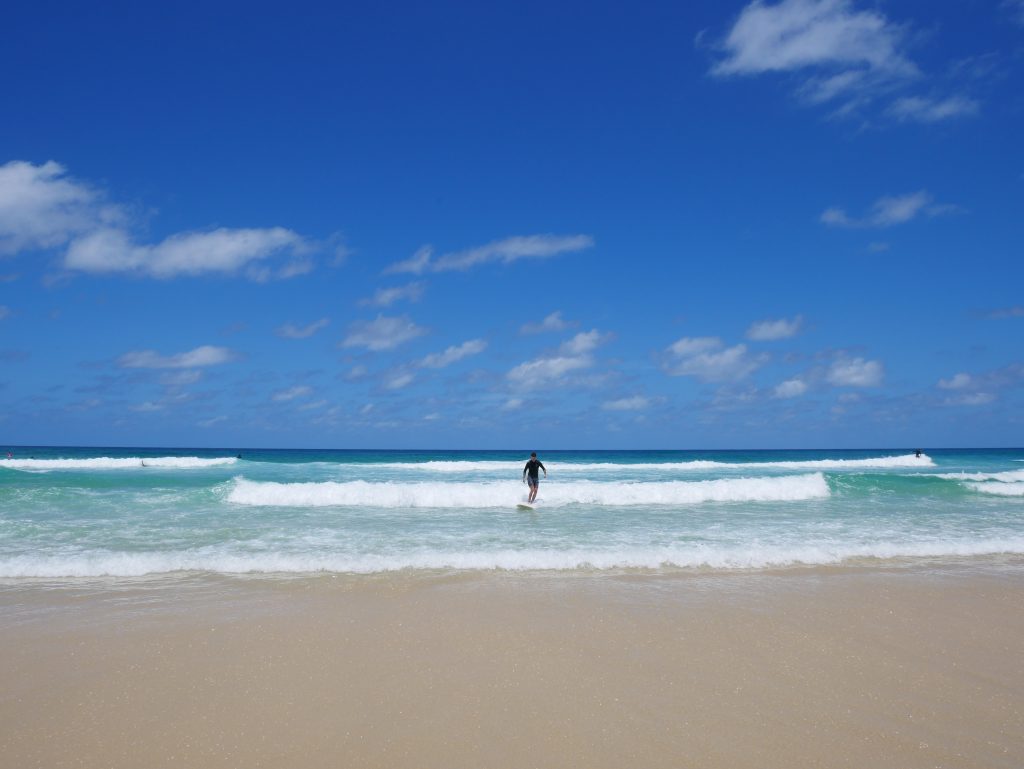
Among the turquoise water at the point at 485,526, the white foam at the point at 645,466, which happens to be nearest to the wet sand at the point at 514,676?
the turquoise water at the point at 485,526

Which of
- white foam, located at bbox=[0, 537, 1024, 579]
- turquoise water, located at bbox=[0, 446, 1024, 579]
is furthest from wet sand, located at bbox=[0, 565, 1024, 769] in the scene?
turquoise water, located at bbox=[0, 446, 1024, 579]

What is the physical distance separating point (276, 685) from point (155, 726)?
2.90 feet

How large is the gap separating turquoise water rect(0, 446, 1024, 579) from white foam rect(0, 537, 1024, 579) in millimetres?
33

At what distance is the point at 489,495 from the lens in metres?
19.4

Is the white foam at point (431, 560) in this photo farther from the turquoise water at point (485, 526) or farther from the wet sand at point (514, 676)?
the wet sand at point (514, 676)

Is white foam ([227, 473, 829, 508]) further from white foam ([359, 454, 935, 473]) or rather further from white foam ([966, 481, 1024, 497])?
white foam ([359, 454, 935, 473])

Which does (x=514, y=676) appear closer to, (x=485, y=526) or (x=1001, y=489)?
(x=485, y=526)

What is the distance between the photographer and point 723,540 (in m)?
11.5

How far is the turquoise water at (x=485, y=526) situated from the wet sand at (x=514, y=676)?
1484 millimetres

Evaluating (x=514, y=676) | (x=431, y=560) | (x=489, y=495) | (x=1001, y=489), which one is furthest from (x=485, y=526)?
(x=1001, y=489)

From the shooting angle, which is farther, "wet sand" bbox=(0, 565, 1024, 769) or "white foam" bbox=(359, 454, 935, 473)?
"white foam" bbox=(359, 454, 935, 473)

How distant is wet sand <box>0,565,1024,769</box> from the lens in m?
3.95

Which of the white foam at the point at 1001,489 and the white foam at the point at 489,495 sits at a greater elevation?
the white foam at the point at 489,495

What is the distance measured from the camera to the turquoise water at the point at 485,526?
9.35 metres
